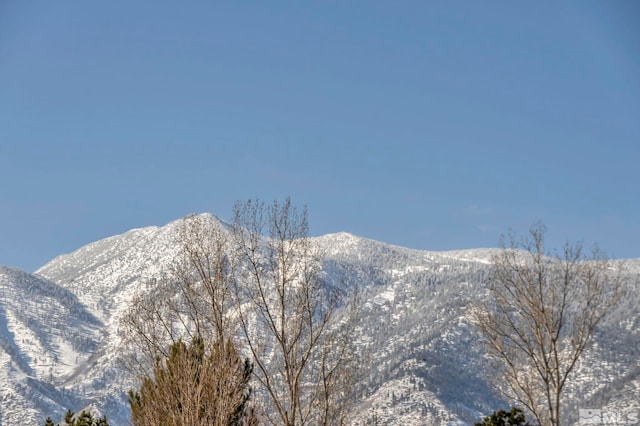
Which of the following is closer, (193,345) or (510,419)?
(510,419)

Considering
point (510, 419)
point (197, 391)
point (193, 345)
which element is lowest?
point (510, 419)

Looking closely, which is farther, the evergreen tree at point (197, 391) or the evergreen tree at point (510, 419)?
the evergreen tree at point (510, 419)

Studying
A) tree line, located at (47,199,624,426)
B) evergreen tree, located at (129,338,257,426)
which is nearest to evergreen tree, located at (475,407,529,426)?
tree line, located at (47,199,624,426)

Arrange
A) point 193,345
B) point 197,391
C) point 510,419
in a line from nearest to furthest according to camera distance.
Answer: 1. point 197,391
2. point 510,419
3. point 193,345

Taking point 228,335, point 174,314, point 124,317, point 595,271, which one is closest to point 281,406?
point 228,335

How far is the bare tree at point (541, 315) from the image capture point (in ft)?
88.8

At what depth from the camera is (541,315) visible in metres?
27.7

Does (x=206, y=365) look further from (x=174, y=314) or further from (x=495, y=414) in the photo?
(x=495, y=414)

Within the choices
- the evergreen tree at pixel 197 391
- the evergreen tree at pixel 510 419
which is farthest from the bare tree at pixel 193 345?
the evergreen tree at pixel 510 419

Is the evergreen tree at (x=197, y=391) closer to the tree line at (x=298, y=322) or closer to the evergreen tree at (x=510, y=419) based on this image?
the tree line at (x=298, y=322)

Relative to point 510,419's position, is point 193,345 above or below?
above

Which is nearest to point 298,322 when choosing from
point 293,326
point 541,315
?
point 293,326

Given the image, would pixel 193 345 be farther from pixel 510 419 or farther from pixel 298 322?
pixel 510 419

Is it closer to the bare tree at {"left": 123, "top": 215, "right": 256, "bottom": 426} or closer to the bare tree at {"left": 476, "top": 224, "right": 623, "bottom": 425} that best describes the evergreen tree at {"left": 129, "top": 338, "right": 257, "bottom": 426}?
the bare tree at {"left": 123, "top": 215, "right": 256, "bottom": 426}
